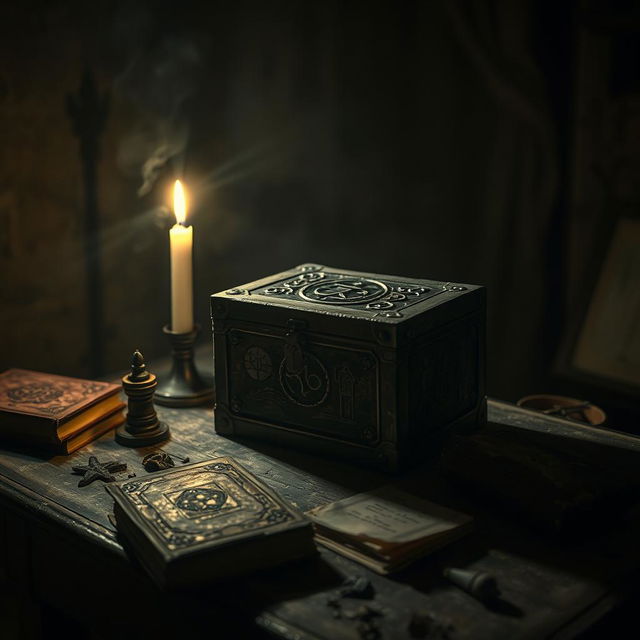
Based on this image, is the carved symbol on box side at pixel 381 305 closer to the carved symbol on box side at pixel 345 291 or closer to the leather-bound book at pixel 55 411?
the carved symbol on box side at pixel 345 291

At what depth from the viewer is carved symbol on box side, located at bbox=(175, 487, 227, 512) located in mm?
1408

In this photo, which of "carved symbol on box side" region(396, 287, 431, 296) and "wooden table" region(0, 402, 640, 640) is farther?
"carved symbol on box side" region(396, 287, 431, 296)

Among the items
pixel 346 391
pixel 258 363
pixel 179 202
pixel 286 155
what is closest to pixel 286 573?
pixel 346 391

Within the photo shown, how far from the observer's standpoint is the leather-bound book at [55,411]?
176cm

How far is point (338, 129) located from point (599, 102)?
0.77 m

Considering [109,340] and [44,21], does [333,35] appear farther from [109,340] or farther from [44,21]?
[109,340]

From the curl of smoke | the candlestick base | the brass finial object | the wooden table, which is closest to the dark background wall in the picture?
the curl of smoke

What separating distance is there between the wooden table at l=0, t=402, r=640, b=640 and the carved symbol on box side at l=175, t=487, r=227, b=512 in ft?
0.38

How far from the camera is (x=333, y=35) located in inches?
109

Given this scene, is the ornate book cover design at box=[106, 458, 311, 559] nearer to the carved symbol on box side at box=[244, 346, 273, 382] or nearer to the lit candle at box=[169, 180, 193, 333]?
the carved symbol on box side at box=[244, 346, 273, 382]

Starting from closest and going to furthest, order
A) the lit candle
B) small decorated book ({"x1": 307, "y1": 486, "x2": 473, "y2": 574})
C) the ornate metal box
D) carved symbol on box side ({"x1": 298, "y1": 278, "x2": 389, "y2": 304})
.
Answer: small decorated book ({"x1": 307, "y1": 486, "x2": 473, "y2": 574})
the ornate metal box
carved symbol on box side ({"x1": 298, "y1": 278, "x2": 389, "y2": 304})
the lit candle

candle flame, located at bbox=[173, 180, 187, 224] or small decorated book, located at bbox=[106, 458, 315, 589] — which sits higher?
candle flame, located at bbox=[173, 180, 187, 224]

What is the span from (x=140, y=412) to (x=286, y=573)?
59 cm

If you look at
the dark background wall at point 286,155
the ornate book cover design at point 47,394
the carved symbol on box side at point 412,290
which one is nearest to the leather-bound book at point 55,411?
the ornate book cover design at point 47,394
